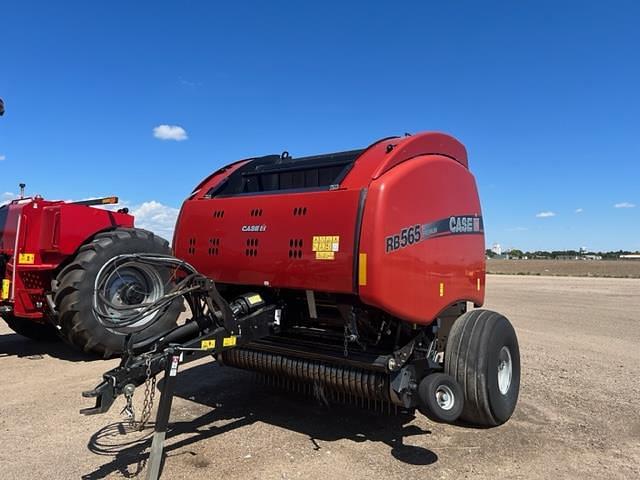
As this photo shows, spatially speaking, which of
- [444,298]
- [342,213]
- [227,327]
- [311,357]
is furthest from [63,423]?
[444,298]

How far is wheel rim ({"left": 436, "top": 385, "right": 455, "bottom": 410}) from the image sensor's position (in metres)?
4.11

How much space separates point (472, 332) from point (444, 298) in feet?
1.33

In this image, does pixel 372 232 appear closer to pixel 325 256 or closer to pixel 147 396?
pixel 325 256

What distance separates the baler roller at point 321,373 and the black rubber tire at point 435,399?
1.06 feet

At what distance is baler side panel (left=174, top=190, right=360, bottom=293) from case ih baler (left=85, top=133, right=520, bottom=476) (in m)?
0.01

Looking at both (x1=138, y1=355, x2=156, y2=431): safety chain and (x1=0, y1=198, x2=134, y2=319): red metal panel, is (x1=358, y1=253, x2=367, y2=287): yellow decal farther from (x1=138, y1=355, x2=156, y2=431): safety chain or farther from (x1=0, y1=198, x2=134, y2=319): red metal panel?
(x1=0, y1=198, x2=134, y2=319): red metal panel

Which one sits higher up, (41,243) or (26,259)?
(41,243)

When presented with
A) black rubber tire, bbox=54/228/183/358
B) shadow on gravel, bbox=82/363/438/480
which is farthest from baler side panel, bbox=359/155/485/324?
black rubber tire, bbox=54/228/183/358

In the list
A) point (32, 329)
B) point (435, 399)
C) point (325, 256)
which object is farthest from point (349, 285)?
point (32, 329)

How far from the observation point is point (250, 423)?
4938 millimetres

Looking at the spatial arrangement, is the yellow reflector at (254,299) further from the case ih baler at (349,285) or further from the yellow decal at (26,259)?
the yellow decal at (26,259)

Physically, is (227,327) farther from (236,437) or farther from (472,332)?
(472,332)

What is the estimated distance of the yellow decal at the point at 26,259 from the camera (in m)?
7.35

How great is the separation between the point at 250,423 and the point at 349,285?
70.8 inches
